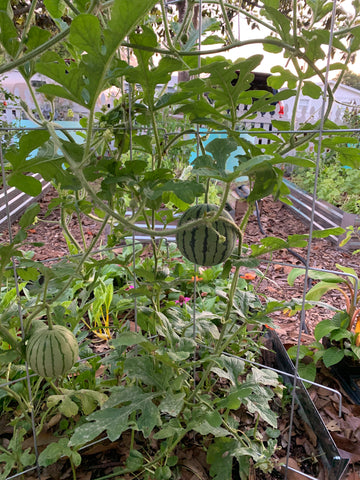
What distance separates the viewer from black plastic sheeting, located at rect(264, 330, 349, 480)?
128 centimetres

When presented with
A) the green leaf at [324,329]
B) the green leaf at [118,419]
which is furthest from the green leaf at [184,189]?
the green leaf at [324,329]

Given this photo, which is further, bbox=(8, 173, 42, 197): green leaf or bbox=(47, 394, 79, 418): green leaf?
bbox=(47, 394, 79, 418): green leaf

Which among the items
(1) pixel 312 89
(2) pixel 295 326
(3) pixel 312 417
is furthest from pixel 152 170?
(2) pixel 295 326

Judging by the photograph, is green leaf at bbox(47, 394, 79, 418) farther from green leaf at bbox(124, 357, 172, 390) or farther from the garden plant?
green leaf at bbox(124, 357, 172, 390)

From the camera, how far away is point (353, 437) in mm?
1580

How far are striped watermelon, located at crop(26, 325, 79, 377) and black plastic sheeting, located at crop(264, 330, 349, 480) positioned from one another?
2.54 feet

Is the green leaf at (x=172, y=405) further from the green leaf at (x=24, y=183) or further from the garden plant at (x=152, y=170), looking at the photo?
the green leaf at (x=24, y=183)

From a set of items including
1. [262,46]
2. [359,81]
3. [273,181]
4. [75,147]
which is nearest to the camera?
[273,181]

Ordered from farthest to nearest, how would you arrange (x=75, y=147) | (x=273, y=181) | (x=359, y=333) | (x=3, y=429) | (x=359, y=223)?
(x=359, y=223) < (x=359, y=333) < (x=3, y=429) < (x=75, y=147) < (x=273, y=181)

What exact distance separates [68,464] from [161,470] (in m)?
0.44

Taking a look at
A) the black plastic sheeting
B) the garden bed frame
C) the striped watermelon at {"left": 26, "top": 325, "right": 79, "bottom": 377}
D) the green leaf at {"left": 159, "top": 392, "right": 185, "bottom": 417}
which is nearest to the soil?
the black plastic sheeting

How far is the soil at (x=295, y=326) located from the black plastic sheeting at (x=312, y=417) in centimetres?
5

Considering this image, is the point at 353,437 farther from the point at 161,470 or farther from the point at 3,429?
the point at 3,429

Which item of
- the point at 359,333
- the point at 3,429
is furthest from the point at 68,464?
the point at 359,333
